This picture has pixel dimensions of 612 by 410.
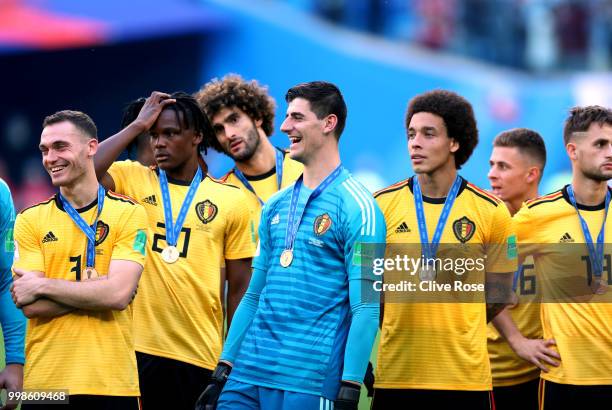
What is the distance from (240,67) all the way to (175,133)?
14.5 metres

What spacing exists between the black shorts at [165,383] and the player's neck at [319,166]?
5.73 feet

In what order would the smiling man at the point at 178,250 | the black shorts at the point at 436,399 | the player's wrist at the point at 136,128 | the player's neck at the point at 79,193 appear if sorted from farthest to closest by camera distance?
the player's wrist at the point at 136,128 → the smiling man at the point at 178,250 → the black shorts at the point at 436,399 → the player's neck at the point at 79,193

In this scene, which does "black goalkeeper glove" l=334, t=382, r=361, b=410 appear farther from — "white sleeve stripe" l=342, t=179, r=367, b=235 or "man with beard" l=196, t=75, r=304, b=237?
"man with beard" l=196, t=75, r=304, b=237

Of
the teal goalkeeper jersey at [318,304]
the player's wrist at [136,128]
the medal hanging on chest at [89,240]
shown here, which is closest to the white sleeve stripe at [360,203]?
the teal goalkeeper jersey at [318,304]

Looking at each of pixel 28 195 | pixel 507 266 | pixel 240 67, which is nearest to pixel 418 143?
pixel 507 266

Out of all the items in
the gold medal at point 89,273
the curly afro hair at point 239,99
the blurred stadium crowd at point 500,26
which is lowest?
the gold medal at point 89,273

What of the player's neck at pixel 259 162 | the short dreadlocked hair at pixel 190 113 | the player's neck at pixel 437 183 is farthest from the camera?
the player's neck at pixel 259 162

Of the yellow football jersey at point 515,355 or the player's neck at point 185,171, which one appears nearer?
the player's neck at point 185,171

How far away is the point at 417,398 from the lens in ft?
23.5

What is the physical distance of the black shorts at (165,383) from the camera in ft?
24.8

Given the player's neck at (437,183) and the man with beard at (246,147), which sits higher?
the man with beard at (246,147)

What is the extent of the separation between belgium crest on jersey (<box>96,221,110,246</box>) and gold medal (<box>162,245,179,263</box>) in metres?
1.01

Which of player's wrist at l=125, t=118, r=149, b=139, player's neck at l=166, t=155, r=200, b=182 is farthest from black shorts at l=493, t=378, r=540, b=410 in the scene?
player's wrist at l=125, t=118, r=149, b=139

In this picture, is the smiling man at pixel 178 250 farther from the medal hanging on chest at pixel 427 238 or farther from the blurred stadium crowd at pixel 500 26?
the blurred stadium crowd at pixel 500 26
